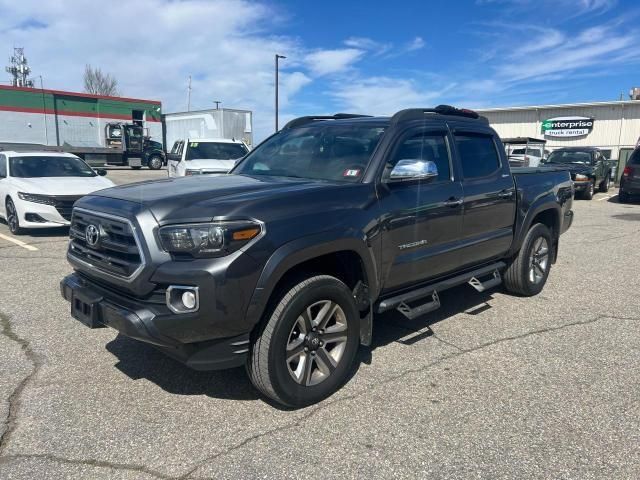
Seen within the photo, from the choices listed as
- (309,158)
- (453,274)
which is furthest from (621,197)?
(309,158)

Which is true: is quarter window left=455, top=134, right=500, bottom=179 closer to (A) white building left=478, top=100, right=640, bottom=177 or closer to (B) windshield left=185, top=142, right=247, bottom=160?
(B) windshield left=185, top=142, right=247, bottom=160

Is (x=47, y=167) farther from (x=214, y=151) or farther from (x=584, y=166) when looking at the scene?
(x=584, y=166)

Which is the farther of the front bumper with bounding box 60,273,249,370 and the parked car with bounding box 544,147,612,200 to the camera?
the parked car with bounding box 544,147,612,200

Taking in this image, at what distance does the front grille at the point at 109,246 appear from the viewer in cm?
294

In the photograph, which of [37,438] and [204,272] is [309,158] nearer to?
[204,272]

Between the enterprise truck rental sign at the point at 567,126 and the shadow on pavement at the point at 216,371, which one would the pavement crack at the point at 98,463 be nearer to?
the shadow on pavement at the point at 216,371

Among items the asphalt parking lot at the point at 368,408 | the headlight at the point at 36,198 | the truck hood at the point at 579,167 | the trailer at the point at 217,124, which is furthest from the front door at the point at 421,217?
the trailer at the point at 217,124

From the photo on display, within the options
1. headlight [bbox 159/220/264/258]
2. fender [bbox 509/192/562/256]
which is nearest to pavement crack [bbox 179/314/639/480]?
fender [bbox 509/192/562/256]

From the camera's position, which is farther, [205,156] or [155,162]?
[155,162]

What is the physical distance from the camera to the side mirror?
3.53 m

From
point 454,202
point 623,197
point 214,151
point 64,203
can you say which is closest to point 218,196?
point 454,202

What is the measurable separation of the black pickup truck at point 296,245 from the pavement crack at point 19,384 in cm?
69

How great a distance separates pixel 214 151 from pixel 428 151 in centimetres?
986

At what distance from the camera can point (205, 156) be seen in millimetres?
13094
